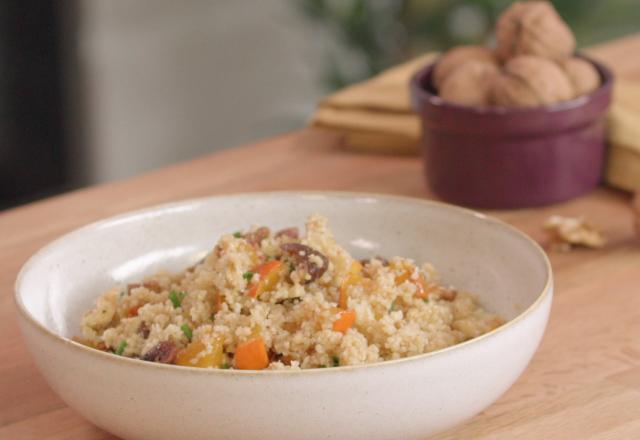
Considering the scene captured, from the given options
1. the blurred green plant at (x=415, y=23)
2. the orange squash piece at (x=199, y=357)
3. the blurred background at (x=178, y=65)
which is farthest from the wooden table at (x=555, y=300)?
the blurred background at (x=178, y=65)

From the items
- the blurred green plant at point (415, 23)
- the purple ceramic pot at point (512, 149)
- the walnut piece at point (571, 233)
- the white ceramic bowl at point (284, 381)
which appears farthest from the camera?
the blurred green plant at point (415, 23)

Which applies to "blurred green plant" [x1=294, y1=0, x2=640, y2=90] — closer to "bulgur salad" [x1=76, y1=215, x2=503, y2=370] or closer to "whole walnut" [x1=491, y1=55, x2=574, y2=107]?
"whole walnut" [x1=491, y1=55, x2=574, y2=107]

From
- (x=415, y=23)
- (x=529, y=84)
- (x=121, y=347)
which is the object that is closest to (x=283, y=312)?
(x=121, y=347)

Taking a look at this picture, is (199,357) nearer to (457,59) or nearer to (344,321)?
(344,321)

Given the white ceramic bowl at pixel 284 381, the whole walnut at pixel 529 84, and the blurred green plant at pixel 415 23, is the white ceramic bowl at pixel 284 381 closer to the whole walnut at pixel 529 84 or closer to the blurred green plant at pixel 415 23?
the whole walnut at pixel 529 84

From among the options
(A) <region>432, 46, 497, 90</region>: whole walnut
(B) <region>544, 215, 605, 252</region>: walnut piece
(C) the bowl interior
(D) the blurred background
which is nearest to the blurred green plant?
(D) the blurred background

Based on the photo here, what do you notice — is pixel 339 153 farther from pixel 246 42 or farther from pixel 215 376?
pixel 246 42
